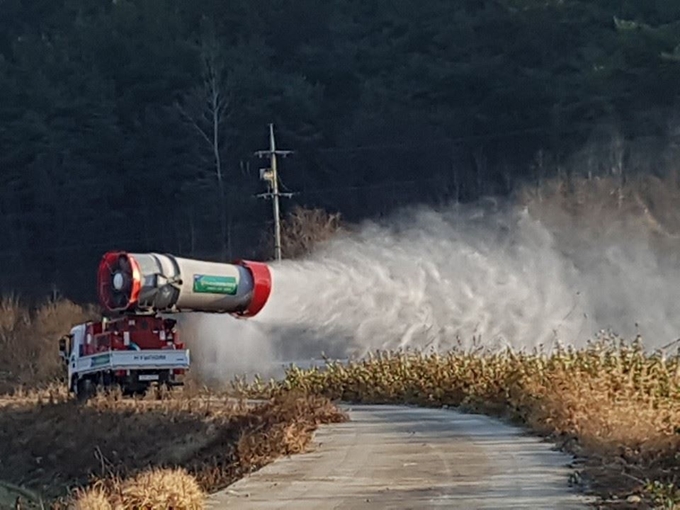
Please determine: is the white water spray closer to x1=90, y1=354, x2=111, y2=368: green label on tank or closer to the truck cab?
the truck cab

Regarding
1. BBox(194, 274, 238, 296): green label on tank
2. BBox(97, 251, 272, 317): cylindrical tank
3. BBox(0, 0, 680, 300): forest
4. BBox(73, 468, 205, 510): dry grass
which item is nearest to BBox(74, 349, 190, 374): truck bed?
BBox(97, 251, 272, 317): cylindrical tank

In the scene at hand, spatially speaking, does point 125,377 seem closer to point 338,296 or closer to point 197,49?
point 338,296

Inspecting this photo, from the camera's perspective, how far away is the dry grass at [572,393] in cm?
1545

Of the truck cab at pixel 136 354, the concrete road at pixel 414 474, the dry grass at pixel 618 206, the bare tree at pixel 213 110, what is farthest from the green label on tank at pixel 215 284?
the bare tree at pixel 213 110

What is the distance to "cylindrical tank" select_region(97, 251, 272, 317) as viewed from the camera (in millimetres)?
29906

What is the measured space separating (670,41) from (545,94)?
5747 mm

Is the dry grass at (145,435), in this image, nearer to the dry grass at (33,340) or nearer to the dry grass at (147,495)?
the dry grass at (147,495)

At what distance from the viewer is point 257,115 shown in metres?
61.3

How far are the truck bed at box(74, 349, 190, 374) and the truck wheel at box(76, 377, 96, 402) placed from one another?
0.67 metres

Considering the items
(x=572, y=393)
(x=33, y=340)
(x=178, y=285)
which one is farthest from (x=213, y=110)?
(x=572, y=393)

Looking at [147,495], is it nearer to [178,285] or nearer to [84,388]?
[178,285]

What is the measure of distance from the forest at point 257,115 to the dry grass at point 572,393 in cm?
2374

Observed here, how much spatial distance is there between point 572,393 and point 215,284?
11.0 m

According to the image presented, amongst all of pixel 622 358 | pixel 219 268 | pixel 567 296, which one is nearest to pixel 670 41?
pixel 567 296
